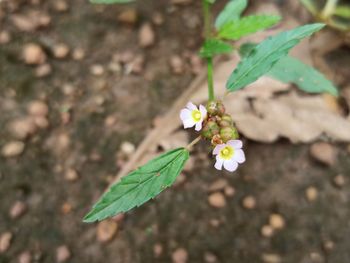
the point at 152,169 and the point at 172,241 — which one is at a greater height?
the point at 152,169

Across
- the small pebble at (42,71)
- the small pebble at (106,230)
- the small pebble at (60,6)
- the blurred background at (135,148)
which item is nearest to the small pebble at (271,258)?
the blurred background at (135,148)

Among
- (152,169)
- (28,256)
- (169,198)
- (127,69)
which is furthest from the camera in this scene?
(127,69)

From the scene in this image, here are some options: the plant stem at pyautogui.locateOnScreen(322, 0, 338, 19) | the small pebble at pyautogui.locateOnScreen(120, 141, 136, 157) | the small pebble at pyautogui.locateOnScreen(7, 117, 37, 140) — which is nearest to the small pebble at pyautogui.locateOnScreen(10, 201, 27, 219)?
the small pebble at pyautogui.locateOnScreen(7, 117, 37, 140)

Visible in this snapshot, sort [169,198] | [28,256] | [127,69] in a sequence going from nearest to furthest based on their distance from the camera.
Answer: [28,256] < [169,198] < [127,69]

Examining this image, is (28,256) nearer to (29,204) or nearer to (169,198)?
(29,204)

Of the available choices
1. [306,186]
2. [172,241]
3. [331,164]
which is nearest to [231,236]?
[172,241]

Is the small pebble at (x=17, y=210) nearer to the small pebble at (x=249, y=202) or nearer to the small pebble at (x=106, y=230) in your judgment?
the small pebble at (x=106, y=230)
